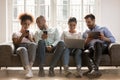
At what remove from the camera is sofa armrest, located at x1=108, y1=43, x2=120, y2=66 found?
13.8ft

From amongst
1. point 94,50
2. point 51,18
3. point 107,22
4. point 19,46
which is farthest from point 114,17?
point 19,46

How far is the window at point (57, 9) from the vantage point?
588 cm

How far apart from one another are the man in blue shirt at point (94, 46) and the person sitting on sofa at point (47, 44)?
0.48 m

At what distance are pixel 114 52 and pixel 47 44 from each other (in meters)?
1.17

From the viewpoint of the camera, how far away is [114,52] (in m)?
4.21

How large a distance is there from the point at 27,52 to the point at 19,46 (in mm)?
315

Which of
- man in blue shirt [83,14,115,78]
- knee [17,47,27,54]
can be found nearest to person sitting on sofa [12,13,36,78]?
knee [17,47,27,54]

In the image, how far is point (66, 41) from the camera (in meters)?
4.08

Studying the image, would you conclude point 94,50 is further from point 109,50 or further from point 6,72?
point 6,72

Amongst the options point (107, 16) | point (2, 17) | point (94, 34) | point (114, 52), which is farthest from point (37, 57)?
point (107, 16)

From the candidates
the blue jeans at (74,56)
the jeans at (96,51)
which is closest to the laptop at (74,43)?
the blue jeans at (74,56)

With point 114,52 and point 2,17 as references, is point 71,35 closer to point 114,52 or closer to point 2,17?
point 114,52

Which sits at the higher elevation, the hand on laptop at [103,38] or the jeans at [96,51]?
the hand on laptop at [103,38]

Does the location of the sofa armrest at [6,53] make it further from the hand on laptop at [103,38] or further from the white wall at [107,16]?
the white wall at [107,16]
